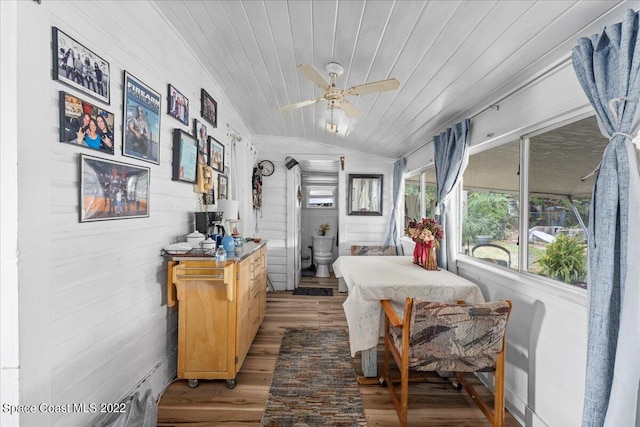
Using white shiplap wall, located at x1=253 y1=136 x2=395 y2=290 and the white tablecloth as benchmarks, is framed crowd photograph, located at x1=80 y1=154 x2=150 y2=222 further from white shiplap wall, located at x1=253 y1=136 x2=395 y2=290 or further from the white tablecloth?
white shiplap wall, located at x1=253 y1=136 x2=395 y2=290

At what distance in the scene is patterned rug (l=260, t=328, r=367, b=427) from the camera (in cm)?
180

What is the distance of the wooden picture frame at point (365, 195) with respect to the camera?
4.94m

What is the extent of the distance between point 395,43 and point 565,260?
177 centimetres

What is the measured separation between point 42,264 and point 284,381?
1781 mm

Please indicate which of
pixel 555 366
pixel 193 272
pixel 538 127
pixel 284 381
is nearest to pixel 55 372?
pixel 193 272

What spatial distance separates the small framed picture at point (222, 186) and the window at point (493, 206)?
2.68 metres

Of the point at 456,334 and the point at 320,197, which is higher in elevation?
the point at 320,197

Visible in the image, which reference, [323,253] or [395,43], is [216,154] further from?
[323,253]

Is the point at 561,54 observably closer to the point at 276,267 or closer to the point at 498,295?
the point at 498,295

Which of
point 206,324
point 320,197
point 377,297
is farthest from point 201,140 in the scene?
point 320,197

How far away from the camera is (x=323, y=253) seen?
217 inches

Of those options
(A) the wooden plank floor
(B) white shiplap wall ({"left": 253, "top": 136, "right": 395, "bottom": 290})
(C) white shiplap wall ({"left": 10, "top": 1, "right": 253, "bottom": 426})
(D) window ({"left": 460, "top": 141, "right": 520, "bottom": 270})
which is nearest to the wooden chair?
(A) the wooden plank floor

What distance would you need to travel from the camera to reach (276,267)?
4.76 metres

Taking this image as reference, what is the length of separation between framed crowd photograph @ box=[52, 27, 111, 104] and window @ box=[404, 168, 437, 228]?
3409 millimetres
